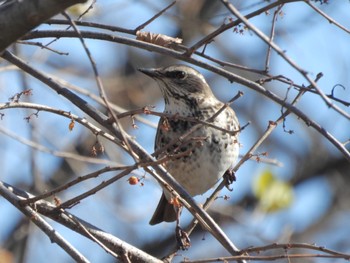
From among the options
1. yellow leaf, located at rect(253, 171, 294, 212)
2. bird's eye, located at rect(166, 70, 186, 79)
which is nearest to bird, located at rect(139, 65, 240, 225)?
bird's eye, located at rect(166, 70, 186, 79)

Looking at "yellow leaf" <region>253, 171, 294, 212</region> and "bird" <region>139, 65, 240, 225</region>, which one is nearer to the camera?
"bird" <region>139, 65, 240, 225</region>

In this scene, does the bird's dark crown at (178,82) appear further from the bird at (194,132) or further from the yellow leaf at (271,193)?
the yellow leaf at (271,193)

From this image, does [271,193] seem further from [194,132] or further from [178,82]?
[194,132]

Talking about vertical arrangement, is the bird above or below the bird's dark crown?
below

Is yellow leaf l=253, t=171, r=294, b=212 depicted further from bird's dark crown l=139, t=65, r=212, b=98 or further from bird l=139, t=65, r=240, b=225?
bird's dark crown l=139, t=65, r=212, b=98

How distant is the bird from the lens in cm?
516

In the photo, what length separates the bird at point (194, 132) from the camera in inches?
203

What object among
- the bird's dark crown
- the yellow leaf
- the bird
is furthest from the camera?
the yellow leaf

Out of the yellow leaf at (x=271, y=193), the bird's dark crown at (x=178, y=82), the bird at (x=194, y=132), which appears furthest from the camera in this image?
the yellow leaf at (x=271, y=193)

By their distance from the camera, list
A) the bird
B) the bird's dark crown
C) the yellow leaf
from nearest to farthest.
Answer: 1. the bird
2. the bird's dark crown
3. the yellow leaf

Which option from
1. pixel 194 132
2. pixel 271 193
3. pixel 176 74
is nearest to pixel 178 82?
pixel 176 74

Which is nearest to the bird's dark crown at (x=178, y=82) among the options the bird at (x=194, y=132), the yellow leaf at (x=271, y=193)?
the bird at (x=194, y=132)

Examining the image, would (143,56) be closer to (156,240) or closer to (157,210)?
(156,240)

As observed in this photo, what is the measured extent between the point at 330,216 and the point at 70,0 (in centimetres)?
732
